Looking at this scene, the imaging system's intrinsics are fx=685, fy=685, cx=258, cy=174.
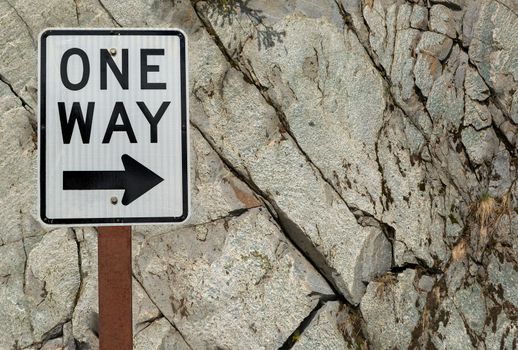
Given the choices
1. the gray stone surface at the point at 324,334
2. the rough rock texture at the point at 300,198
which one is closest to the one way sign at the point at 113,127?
the rough rock texture at the point at 300,198

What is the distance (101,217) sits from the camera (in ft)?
7.36

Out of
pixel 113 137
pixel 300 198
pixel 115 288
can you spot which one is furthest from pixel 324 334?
pixel 113 137

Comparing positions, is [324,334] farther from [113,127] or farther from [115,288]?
[113,127]

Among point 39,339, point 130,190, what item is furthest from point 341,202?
point 130,190

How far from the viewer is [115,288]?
222cm

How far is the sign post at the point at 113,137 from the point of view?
7.36 feet

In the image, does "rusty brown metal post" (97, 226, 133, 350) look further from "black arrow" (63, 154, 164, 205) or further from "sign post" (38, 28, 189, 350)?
"black arrow" (63, 154, 164, 205)

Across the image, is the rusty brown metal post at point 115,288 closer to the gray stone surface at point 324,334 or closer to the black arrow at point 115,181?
the black arrow at point 115,181

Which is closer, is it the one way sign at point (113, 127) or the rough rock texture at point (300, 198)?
the one way sign at point (113, 127)

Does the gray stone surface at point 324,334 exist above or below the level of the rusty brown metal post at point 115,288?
below

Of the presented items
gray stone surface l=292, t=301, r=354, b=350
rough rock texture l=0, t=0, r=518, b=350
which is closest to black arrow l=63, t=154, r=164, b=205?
rough rock texture l=0, t=0, r=518, b=350

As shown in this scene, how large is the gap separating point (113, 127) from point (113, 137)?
3 cm

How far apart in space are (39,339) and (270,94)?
2.22m

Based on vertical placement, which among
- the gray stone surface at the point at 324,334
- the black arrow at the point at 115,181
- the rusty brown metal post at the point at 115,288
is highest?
the black arrow at the point at 115,181
